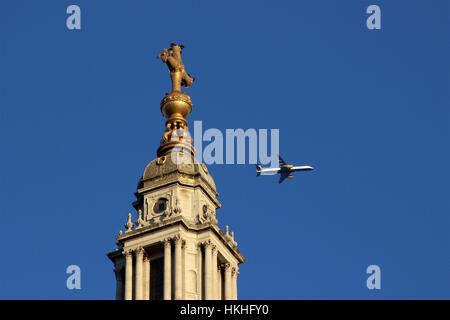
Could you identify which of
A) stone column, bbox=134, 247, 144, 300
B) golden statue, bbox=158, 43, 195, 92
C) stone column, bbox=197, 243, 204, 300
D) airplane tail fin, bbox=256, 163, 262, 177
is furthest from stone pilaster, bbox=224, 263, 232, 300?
golden statue, bbox=158, 43, 195, 92

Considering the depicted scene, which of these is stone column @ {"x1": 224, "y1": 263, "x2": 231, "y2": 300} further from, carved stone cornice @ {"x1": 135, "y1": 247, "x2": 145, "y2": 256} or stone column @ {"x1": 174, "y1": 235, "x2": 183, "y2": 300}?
carved stone cornice @ {"x1": 135, "y1": 247, "x2": 145, "y2": 256}

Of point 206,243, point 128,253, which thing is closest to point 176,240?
point 206,243

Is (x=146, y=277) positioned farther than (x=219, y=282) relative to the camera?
No

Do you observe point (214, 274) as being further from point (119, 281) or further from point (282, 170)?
point (282, 170)

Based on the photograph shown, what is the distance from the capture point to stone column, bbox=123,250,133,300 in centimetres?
12205

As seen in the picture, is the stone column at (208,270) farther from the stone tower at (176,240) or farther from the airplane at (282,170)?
the airplane at (282,170)

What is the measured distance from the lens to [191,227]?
12381cm

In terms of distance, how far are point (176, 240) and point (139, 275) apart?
3.94 m

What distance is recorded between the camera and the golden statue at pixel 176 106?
435ft

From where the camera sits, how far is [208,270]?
12175 cm
